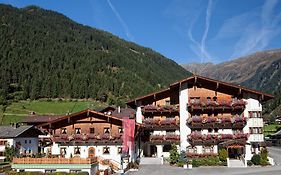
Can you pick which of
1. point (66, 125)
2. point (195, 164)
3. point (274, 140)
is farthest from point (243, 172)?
point (274, 140)

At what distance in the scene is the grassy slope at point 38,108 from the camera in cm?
12456

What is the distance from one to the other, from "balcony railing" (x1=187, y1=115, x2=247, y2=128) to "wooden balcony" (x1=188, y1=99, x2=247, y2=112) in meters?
1.26

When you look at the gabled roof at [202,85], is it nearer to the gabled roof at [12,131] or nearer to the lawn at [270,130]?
the gabled roof at [12,131]

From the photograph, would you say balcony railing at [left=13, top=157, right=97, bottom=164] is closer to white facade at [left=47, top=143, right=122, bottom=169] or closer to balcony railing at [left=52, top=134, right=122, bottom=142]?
white facade at [left=47, top=143, right=122, bottom=169]

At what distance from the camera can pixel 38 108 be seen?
143250 millimetres

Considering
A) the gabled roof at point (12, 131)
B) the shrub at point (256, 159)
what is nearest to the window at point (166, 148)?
the shrub at point (256, 159)

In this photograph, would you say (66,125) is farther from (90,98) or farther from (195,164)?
(90,98)

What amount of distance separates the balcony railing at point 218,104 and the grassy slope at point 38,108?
77.2 m

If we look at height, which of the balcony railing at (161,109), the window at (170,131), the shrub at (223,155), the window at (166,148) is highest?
the balcony railing at (161,109)

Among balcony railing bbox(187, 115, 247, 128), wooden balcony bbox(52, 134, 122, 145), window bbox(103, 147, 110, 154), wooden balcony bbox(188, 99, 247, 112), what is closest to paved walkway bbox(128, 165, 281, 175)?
wooden balcony bbox(52, 134, 122, 145)

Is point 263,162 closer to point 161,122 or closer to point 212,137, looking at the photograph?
point 212,137

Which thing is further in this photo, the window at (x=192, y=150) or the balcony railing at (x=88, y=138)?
the window at (x=192, y=150)

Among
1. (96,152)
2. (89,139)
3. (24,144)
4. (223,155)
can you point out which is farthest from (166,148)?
(24,144)

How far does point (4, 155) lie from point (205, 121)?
116 feet
